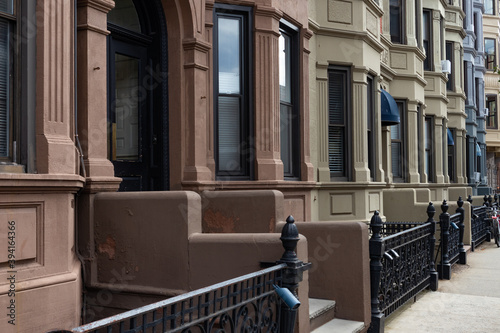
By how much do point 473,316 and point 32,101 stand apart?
6013 millimetres

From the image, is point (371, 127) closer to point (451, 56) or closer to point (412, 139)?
point (412, 139)

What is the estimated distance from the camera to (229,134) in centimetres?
784

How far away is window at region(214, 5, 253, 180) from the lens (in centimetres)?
773

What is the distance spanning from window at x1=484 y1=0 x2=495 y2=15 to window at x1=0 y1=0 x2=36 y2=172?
1296 inches

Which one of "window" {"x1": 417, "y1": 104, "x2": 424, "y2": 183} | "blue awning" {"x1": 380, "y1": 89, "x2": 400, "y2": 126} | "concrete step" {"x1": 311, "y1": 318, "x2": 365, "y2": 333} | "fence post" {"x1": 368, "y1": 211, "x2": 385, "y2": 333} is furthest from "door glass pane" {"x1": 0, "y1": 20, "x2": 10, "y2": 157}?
"window" {"x1": 417, "y1": 104, "x2": 424, "y2": 183}

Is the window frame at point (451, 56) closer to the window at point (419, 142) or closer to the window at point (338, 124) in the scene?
the window at point (419, 142)

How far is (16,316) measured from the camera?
4.17 m

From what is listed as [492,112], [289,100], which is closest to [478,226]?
[289,100]

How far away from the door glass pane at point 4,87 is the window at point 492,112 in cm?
3184

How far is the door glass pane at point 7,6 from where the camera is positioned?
4.57 meters

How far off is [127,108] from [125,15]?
1.19m

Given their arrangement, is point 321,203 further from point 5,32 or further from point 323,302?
point 5,32

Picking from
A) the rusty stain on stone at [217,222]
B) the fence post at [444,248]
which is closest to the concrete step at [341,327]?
the rusty stain on stone at [217,222]

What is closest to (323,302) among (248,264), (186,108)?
(248,264)
